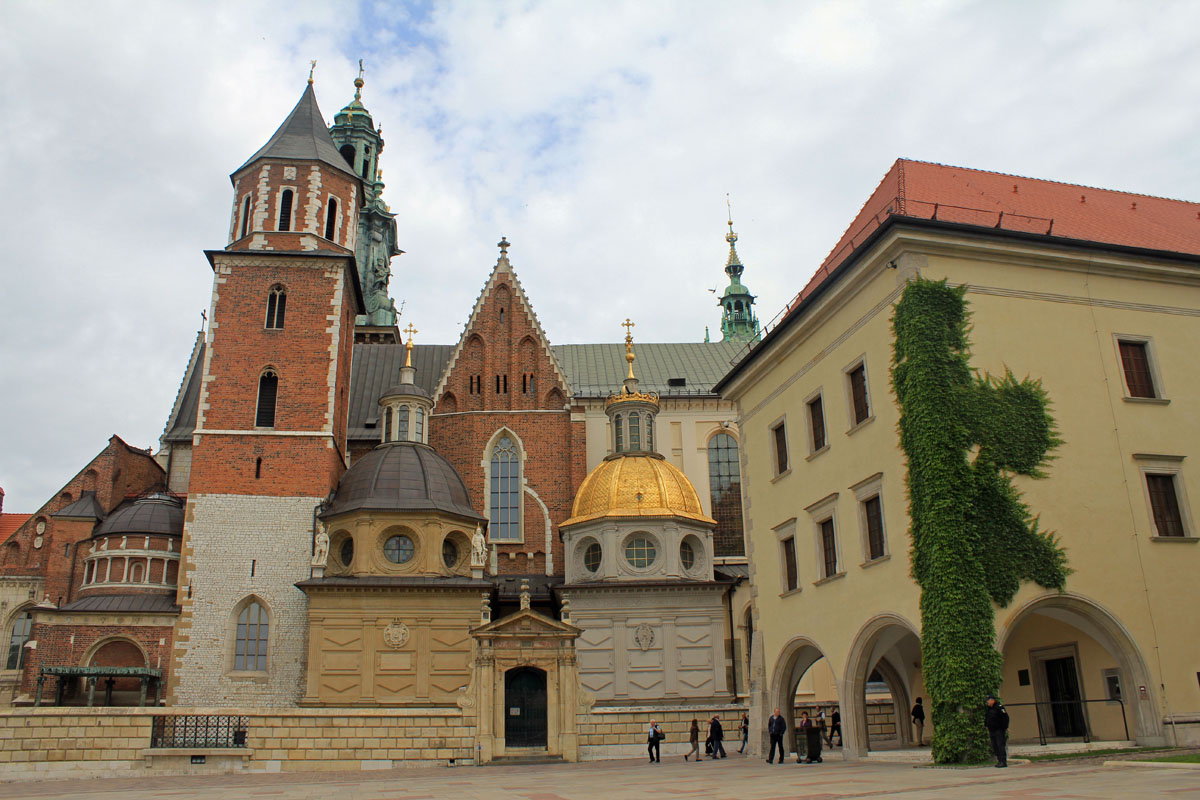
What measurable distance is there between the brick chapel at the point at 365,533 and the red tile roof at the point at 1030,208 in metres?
13.0

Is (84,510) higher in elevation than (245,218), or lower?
lower

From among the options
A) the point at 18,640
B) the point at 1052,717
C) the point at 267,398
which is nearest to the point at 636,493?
the point at 267,398

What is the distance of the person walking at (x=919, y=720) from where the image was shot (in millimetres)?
23484

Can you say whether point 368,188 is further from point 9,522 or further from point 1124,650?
point 1124,650

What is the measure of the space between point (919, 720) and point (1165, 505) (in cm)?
776

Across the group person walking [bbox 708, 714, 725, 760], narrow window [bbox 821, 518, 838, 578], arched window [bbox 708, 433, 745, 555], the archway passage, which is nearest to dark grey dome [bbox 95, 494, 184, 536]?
the archway passage

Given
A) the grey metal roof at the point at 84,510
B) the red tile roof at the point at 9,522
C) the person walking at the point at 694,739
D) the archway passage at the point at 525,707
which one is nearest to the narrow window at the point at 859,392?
the person walking at the point at 694,739

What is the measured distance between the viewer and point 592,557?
35.8 metres

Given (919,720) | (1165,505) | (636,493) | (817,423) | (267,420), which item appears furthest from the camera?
(636,493)

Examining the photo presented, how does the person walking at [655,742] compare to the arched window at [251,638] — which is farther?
the arched window at [251,638]

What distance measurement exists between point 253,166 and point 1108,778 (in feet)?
114

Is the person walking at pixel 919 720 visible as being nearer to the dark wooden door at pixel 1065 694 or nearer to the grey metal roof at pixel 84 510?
the dark wooden door at pixel 1065 694

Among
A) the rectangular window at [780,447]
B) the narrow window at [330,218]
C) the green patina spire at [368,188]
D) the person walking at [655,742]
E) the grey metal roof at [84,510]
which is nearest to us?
the rectangular window at [780,447]

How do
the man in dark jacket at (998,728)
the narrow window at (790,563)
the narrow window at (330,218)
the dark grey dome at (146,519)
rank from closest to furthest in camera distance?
the man in dark jacket at (998,728) < the narrow window at (790,563) < the dark grey dome at (146,519) < the narrow window at (330,218)
